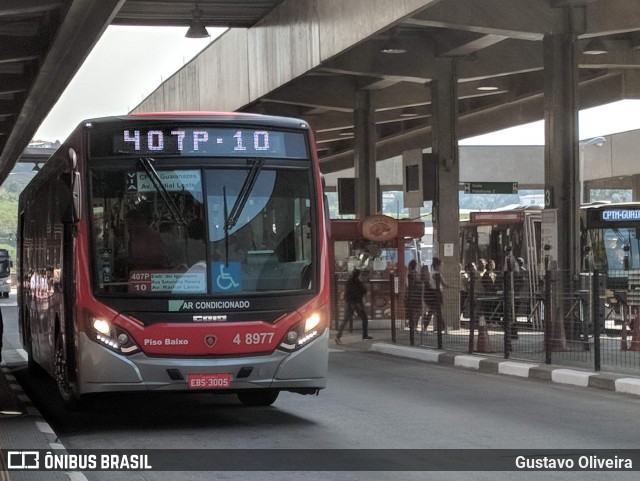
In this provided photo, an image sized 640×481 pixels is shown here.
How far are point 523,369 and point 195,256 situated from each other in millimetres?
7951

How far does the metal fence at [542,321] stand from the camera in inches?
739

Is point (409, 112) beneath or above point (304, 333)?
above

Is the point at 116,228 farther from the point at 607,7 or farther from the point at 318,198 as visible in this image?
the point at 607,7

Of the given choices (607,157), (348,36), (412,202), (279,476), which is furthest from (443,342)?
(607,157)

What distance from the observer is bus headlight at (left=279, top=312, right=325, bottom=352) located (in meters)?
12.1

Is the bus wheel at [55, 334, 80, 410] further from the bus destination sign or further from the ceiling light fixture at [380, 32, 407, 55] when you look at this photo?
the ceiling light fixture at [380, 32, 407, 55]

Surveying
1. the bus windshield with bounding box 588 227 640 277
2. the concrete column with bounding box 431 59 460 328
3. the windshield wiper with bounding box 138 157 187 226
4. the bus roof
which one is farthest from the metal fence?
the bus windshield with bounding box 588 227 640 277

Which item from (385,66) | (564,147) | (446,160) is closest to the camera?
(564,147)

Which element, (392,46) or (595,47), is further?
(392,46)

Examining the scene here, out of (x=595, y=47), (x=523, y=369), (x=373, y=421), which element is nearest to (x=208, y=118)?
(x=373, y=421)

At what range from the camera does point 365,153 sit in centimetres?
3659

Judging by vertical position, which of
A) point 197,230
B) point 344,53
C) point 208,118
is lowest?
point 197,230

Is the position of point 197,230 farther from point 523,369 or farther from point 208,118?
point 523,369

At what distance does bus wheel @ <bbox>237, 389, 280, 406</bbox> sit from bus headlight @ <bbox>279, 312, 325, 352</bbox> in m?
1.65
